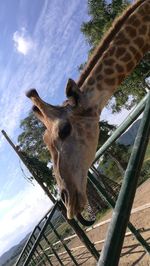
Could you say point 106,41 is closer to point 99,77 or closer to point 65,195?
point 99,77

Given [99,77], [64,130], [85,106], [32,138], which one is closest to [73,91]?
[85,106]

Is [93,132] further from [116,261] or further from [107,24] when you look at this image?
[107,24]

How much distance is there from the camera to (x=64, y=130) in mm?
4121

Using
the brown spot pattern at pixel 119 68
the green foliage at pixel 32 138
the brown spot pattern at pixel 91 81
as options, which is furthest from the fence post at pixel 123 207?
the green foliage at pixel 32 138

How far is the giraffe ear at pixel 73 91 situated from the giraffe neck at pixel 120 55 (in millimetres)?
225

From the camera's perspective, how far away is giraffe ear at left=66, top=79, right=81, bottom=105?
396 cm

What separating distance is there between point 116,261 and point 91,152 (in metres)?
3.08

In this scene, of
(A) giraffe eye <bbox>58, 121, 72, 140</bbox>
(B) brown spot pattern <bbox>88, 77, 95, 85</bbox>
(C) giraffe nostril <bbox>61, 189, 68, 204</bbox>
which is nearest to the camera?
(C) giraffe nostril <bbox>61, 189, 68, 204</bbox>

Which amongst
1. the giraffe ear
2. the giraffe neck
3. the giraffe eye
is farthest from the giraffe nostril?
the giraffe neck

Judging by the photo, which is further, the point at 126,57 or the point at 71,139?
the point at 126,57

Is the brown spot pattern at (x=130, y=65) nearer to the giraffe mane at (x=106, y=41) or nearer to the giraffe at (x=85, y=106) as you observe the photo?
the giraffe at (x=85, y=106)

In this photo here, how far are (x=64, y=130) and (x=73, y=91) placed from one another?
15.9 inches

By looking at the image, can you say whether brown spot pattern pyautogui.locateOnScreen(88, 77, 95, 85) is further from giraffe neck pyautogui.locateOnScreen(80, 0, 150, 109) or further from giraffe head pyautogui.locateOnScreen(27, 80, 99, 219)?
giraffe head pyautogui.locateOnScreen(27, 80, 99, 219)

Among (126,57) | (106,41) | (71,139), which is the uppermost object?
(106,41)
